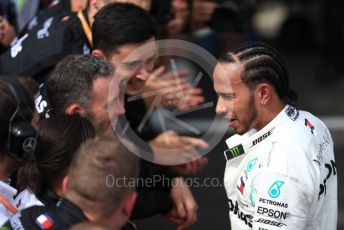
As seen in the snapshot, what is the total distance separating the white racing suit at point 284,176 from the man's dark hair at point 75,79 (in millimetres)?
717

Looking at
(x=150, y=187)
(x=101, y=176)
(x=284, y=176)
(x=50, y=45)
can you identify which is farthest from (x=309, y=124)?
(x=50, y=45)

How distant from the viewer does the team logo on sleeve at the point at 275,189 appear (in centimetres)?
327

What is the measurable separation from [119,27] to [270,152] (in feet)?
4.56

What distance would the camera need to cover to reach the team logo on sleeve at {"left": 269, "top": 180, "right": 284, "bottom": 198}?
10.7 feet

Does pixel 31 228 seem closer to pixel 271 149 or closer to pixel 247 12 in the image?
pixel 271 149

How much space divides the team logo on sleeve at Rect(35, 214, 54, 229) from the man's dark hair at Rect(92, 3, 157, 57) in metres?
1.73

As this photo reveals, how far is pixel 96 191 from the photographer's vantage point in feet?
9.04

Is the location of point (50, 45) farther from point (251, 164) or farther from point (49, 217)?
point (49, 217)

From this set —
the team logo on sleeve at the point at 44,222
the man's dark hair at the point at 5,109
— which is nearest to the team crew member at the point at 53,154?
the man's dark hair at the point at 5,109

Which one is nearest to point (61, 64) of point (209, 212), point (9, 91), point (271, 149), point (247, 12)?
point (9, 91)

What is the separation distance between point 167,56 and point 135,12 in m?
0.81

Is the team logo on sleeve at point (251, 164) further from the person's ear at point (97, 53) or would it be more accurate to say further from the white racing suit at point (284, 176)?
the person's ear at point (97, 53)

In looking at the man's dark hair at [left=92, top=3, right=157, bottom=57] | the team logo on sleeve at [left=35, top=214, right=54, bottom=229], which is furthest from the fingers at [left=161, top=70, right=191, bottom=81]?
the team logo on sleeve at [left=35, top=214, right=54, bottom=229]

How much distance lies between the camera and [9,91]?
3.46 metres
